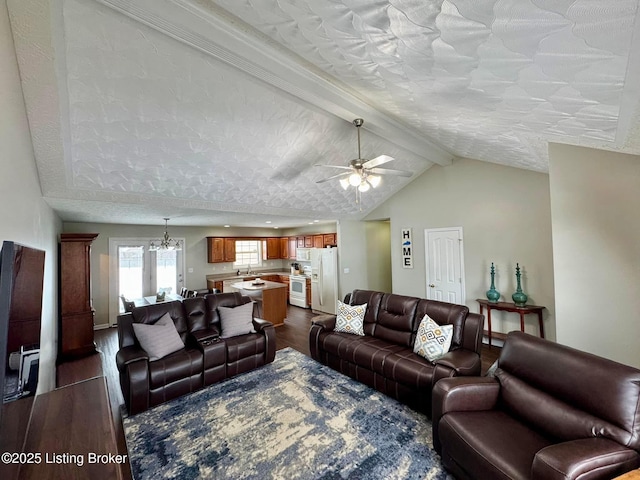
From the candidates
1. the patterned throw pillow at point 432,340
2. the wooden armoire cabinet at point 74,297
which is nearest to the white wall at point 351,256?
the patterned throw pillow at point 432,340

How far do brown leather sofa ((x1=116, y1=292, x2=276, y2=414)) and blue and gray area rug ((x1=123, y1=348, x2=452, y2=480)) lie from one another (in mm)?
149

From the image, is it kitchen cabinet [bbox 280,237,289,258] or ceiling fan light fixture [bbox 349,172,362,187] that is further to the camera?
kitchen cabinet [bbox 280,237,289,258]

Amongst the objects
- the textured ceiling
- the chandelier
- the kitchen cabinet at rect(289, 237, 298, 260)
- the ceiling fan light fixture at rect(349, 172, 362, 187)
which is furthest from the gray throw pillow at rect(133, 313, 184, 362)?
the kitchen cabinet at rect(289, 237, 298, 260)

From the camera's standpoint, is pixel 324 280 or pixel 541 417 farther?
pixel 324 280

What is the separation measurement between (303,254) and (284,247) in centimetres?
128

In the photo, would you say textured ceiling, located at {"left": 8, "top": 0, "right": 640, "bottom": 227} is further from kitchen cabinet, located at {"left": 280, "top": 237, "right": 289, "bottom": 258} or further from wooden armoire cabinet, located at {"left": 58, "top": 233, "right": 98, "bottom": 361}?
kitchen cabinet, located at {"left": 280, "top": 237, "right": 289, "bottom": 258}

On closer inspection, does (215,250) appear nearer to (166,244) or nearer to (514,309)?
(166,244)

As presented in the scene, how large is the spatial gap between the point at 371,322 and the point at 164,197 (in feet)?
11.3

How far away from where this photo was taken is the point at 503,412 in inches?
77.4

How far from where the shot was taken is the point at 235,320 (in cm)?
366

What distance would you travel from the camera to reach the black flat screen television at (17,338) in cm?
96

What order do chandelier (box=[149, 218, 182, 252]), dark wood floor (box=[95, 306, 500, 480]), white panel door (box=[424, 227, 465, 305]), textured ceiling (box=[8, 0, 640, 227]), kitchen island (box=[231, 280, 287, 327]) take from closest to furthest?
textured ceiling (box=[8, 0, 640, 227]), dark wood floor (box=[95, 306, 500, 480]), white panel door (box=[424, 227, 465, 305]), kitchen island (box=[231, 280, 287, 327]), chandelier (box=[149, 218, 182, 252])

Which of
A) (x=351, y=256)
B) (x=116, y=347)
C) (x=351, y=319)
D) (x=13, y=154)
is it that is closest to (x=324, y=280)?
(x=351, y=256)

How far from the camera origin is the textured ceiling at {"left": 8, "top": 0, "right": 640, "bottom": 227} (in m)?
1.31
